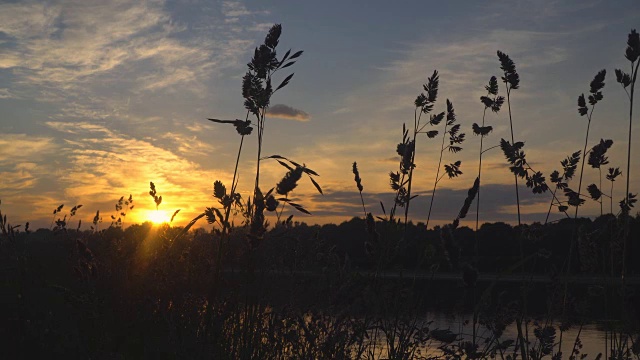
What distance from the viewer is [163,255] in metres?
5.20

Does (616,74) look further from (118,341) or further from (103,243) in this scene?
(103,243)

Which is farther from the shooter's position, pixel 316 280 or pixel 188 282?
pixel 316 280

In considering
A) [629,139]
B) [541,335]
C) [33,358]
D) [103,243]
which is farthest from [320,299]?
[103,243]

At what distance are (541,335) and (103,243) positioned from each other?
7451 millimetres

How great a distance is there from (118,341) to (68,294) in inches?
86.5

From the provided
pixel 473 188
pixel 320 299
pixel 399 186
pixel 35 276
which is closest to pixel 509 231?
pixel 399 186

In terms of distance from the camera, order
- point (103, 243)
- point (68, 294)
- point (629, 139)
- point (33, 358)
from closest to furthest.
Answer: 1. point (68, 294)
2. point (629, 139)
3. point (33, 358)
4. point (103, 243)

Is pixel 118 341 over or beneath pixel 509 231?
beneath

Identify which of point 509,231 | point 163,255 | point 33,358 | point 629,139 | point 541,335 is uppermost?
point 629,139

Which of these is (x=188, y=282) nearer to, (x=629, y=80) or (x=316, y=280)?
(x=316, y=280)

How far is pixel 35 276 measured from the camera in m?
5.73

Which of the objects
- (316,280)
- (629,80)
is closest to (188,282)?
(316,280)

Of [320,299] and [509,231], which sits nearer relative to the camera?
[509,231]

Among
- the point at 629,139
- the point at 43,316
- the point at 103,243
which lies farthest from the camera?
the point at 103,243
